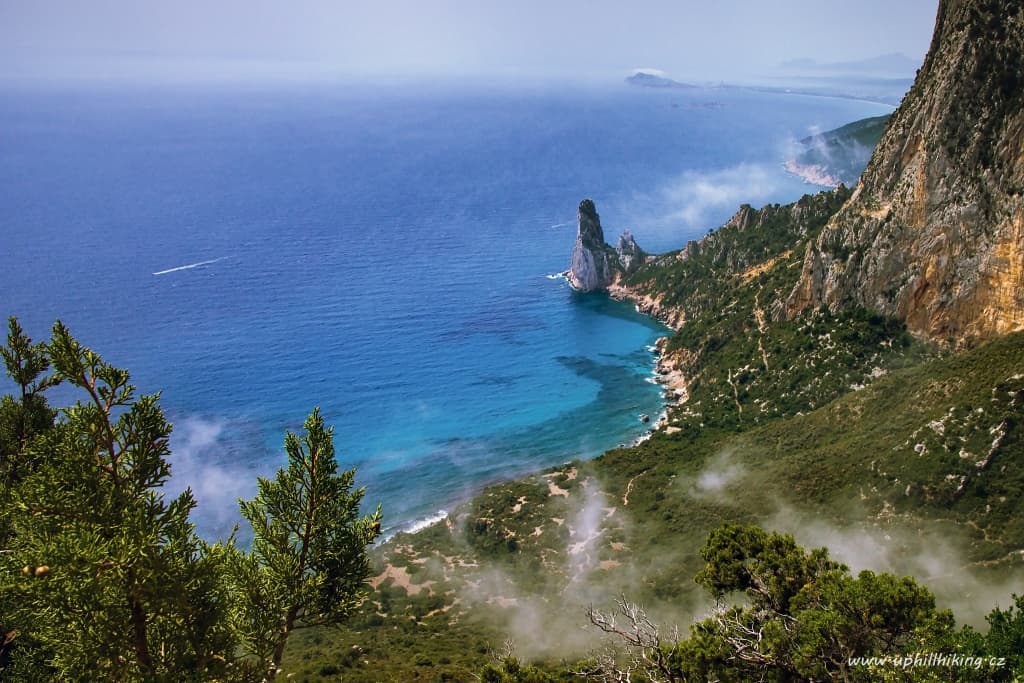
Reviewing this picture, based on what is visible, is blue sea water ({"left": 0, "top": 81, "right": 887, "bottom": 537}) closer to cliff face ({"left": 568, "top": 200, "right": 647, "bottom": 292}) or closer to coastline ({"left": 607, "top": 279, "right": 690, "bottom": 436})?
coastline ({"left": 607, "top": 279, "right": 690, "bottom": 436})

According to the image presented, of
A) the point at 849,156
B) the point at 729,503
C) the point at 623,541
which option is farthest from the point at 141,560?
the point at 849,156

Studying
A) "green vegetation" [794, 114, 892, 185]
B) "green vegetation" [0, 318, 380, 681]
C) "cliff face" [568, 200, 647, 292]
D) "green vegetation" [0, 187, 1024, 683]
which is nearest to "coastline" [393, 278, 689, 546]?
"green vegetation" [0, 187, 1024, 683]

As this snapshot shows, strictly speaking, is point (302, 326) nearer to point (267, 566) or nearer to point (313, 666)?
point (313, 666)

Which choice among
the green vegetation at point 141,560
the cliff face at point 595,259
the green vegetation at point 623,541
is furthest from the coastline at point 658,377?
the green vegetation at point 141,560

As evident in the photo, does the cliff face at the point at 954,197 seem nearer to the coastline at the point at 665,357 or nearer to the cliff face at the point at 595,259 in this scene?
the coastline at the point at 665,357

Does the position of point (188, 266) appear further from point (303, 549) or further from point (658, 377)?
point (303, 549)

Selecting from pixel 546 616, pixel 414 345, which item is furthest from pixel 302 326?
pixel 546 616
